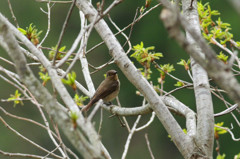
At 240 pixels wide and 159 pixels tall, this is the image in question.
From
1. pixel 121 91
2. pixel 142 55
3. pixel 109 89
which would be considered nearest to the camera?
pixel 142 55

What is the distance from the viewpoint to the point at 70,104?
255 centimetres

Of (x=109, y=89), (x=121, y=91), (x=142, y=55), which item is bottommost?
(x=121, y=91)

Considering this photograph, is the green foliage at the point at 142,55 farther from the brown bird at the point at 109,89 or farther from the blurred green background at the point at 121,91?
the blurred green background at the point at 121,91

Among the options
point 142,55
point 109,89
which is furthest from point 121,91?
point 142,55

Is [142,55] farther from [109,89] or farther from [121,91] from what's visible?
[121,91]

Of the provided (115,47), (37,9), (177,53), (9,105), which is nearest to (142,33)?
(177,53)

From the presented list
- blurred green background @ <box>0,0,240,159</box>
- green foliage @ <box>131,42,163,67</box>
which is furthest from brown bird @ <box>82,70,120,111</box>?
blurred green background @ <box>0,0,240,159</box>

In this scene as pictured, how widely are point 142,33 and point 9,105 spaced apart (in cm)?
917

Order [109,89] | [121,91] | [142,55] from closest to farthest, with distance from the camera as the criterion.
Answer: [142,55] < [109,89] < [121,91]

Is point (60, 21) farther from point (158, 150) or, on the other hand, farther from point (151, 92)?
point (151, 92)

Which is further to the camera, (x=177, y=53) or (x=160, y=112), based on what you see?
(x=177, y=53)

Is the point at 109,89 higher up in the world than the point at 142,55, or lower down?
lower down

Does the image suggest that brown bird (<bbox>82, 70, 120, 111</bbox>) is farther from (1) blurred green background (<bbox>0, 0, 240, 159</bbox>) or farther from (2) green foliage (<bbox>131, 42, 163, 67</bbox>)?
(1) blurred green background (<bbox>0, 0, 240, 159</bbox>)

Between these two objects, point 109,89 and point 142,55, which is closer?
point 142,55
